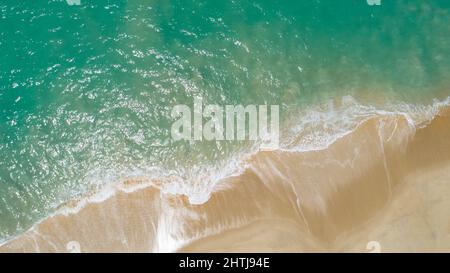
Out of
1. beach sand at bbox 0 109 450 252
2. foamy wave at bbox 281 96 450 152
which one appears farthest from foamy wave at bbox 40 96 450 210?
beach sand at bbox 0 109 450 252

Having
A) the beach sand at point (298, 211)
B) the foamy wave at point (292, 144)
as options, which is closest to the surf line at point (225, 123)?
the foamy wave at point (292, 144)

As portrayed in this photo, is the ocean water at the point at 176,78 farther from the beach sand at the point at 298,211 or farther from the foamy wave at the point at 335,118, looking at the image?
the beach sand at the point at 298,211

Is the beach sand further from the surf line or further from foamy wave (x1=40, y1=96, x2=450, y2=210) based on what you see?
the surf line

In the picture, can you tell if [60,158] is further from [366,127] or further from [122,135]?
[366,127]
